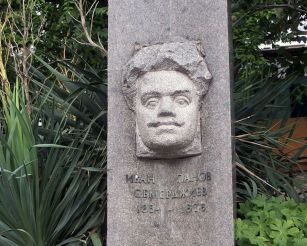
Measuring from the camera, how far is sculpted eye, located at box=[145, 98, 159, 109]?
354 cm

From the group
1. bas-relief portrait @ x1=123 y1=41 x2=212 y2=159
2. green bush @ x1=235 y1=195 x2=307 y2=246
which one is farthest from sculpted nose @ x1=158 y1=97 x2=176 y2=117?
green bush @ x1=235 y1=195 x2=307 y2=246

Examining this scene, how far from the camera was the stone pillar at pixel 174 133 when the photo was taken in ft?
11.6

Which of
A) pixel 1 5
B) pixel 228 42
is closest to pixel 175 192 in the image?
pixel 228 42

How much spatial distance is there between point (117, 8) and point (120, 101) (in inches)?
25.4

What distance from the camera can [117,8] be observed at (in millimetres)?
3857

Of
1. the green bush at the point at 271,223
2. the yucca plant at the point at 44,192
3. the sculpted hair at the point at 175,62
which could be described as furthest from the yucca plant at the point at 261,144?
the yucca plant at the point at 44,192

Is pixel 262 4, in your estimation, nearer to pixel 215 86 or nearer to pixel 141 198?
pixel 215 86

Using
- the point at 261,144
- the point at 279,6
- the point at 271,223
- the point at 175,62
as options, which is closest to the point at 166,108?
the point at 175,62

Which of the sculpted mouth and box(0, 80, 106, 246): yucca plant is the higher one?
the sculpted mouth

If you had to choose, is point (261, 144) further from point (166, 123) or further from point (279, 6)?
point (279, 6)

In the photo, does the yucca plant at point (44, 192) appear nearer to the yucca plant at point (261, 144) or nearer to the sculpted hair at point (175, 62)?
the sculpted hair at point (175, 62)

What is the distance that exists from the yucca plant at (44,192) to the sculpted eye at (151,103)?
701 millimetres

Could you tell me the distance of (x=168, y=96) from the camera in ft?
11.5

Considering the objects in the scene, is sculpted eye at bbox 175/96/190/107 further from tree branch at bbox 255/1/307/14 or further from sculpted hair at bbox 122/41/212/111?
tree branch at bbox 255/1/307/14
